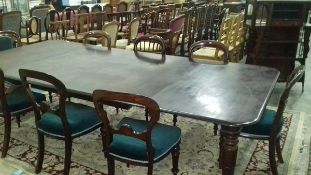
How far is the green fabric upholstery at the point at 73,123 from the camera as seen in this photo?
207 centimetres

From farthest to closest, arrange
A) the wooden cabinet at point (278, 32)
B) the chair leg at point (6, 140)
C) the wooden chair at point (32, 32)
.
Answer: the wooden chair at point (32, 32) < the wooden cabinet at point (278, 32) < the chair leg at point (6, 140)

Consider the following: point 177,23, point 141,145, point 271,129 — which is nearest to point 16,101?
point 141,145

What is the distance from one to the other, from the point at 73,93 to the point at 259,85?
1163 mm

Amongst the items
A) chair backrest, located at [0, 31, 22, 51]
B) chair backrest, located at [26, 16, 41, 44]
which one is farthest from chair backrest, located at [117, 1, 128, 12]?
chair backrest, located at [0, 31, 22, 51]

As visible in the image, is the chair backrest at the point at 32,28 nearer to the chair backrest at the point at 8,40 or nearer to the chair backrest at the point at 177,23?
the chair backrest at the point at 8,40

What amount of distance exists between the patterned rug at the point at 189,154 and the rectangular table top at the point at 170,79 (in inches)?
26.3

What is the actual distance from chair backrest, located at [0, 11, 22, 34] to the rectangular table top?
80.3 inches

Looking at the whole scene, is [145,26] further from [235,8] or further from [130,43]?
[235,8]

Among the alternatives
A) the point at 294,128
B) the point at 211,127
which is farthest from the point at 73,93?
the point at 294,128

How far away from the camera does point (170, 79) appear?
2.12m

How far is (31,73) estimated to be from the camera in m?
1.86

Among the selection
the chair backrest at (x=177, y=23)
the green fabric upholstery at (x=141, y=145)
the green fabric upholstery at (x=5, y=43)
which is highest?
the chair backrest at (x=177, y=23)

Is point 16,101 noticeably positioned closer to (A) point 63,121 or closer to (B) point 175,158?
(A) point 63,121

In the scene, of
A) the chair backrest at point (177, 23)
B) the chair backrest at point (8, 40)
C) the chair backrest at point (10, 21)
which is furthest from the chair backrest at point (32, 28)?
the chair backrest at point (177, 23)
